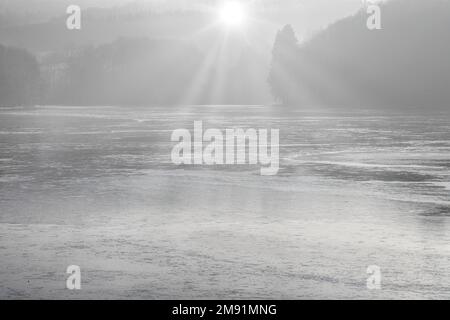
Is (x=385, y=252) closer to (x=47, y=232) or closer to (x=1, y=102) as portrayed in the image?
(x=47, y=232)

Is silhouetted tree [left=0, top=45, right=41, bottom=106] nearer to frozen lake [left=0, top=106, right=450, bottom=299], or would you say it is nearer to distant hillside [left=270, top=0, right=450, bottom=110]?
distant hillside [left=270, top=0, right=450, bottom=110]

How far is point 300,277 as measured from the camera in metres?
11.2

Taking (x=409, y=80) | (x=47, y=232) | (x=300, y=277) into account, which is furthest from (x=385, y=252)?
(x=409, y=80)

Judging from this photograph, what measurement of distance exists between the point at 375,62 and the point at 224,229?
446ft

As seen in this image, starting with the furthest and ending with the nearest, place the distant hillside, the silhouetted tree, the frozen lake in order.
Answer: the silhouetted tree < the distant hillside < the frozen lake

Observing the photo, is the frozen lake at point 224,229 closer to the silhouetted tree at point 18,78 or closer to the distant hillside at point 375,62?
the distant hillside at point 375,62

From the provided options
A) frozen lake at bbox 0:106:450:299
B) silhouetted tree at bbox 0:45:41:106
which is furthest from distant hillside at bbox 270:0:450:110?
frozen lake at bbox 0:106:450:299

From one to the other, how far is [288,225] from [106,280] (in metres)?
5.07

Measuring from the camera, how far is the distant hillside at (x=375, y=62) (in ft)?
454

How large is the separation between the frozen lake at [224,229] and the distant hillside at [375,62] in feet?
374

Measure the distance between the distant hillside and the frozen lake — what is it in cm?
11402

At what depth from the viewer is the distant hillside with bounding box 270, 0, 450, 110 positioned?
138500 millimetres

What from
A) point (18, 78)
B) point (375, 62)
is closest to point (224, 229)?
point (375, 62)
